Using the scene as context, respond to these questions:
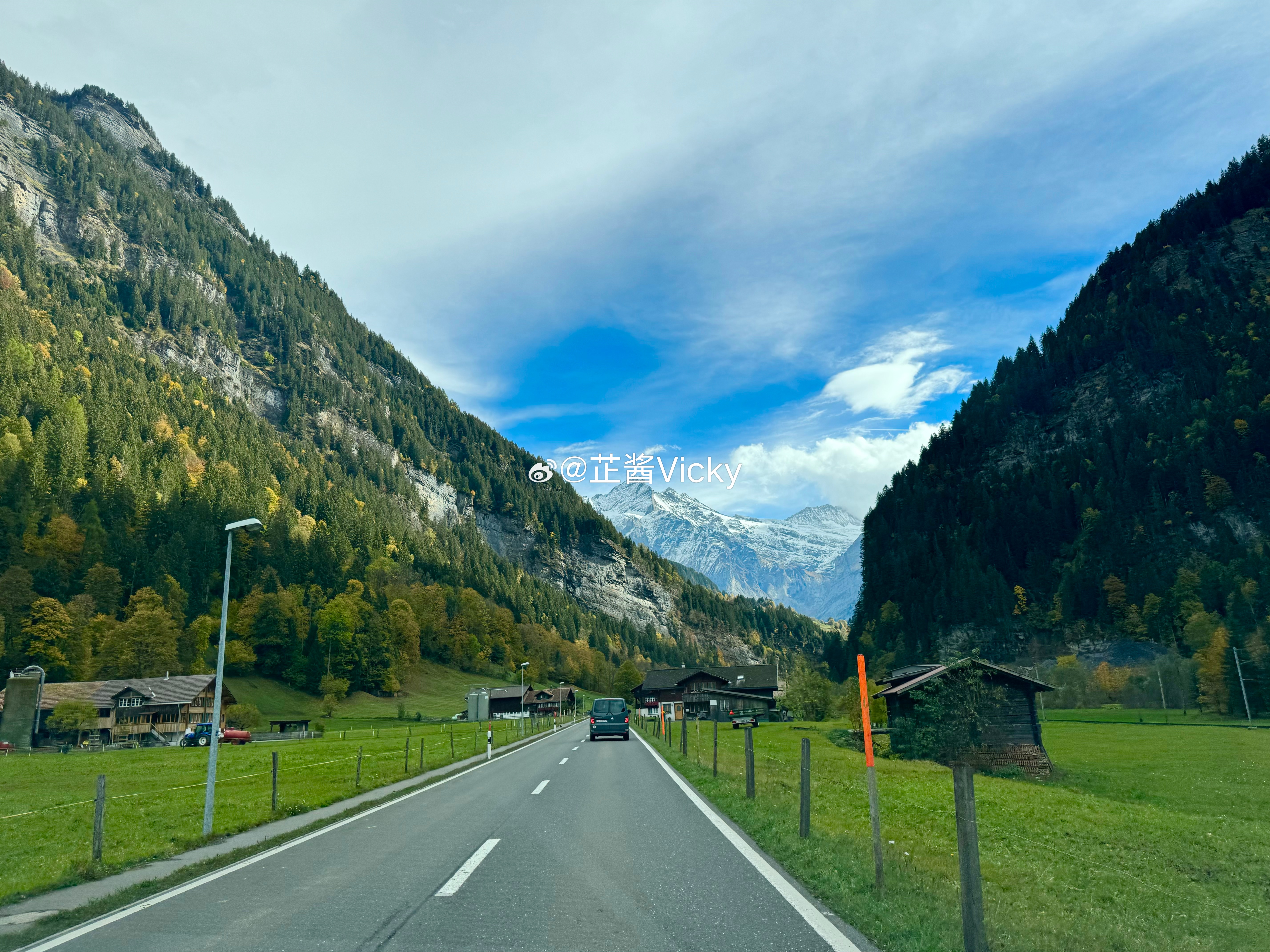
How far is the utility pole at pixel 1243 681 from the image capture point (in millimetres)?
70000

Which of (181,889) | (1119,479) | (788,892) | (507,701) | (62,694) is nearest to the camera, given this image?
(788,892)

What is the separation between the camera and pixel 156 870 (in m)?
10.7

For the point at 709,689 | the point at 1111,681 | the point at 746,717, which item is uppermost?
the point at 1111,681

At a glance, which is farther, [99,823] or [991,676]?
[991,676]

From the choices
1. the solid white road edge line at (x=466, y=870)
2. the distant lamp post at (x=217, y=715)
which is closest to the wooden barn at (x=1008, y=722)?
the solid white road edge line at (x=466, y=870)

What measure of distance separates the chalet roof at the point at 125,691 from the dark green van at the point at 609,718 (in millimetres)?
48344

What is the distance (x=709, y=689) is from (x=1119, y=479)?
97444 millimetres

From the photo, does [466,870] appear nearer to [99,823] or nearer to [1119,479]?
[99,823]

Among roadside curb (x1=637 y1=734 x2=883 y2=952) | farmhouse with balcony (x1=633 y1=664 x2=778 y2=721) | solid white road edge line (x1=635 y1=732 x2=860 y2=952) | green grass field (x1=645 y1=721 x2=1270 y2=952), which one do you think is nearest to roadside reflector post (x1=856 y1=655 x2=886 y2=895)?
green grass field (x1=645 y1=721 x2=1270 y2=952)

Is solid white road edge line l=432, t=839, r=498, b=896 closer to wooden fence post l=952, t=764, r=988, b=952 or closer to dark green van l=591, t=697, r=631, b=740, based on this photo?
wooden fence post l=952, t=764, r=988, b=952

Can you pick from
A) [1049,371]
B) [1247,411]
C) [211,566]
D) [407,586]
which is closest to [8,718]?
[211,566]

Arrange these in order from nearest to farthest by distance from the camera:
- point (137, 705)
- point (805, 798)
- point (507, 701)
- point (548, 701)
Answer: point (805, 798), point (137, 705), point (507, 701), point (548, 701)

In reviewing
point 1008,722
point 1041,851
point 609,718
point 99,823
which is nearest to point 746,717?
point 609,718

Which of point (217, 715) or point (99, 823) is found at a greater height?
point (217, 715)
